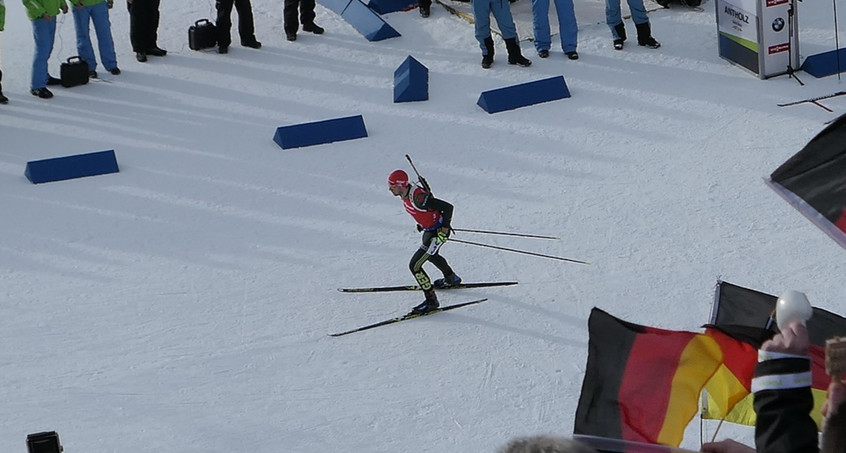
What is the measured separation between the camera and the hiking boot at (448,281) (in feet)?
34.8

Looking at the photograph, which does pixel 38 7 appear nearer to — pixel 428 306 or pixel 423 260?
pixel 423 260

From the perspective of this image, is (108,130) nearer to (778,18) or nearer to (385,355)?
(385,355)

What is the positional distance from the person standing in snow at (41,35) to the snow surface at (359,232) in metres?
0.23

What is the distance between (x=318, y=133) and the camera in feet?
42.6

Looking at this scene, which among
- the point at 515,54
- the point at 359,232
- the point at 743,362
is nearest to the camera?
the point at 743,362

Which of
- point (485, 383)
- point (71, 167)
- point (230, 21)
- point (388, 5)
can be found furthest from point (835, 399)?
point (388, 5)

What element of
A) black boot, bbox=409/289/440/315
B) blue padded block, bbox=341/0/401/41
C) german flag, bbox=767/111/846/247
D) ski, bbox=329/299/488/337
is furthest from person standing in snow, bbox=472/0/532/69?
german flag, bbox=767/111/846/247

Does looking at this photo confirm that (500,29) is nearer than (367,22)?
Yes

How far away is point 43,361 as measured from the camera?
9.93m

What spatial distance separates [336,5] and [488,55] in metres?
2.61

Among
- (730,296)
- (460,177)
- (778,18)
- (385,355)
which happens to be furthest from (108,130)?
(730,296)

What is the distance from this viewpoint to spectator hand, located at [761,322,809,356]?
4113 millimetres

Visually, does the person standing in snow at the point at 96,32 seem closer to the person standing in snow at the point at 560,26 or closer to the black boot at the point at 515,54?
the black boot at the point at 515,54

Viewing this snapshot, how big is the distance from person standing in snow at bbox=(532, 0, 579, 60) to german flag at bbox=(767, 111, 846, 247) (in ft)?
24.9
